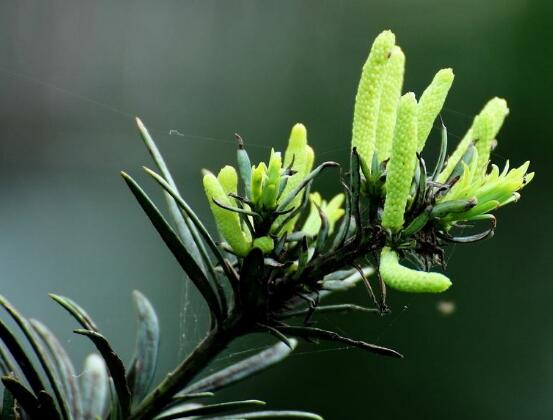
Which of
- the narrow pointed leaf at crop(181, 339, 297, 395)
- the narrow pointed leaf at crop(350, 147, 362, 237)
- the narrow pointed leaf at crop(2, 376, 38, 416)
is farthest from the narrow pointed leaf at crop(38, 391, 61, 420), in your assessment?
the narrow pointed leaf at crop(350, 147, 362, 237)

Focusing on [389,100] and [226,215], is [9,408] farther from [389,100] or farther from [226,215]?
[389,100]

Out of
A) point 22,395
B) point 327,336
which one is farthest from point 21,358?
point 327,336

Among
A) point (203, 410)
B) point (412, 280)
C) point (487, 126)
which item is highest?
point (487, 126)

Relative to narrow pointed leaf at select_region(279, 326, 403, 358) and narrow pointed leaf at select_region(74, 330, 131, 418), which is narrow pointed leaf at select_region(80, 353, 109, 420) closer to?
narrow pointed leaf at select_region(74, 330, 131, 418)

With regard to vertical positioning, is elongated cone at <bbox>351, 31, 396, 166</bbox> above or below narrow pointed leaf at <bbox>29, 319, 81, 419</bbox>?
above

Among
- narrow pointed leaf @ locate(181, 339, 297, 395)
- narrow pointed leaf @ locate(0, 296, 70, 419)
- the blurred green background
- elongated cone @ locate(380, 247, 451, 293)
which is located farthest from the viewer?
the blurred green background

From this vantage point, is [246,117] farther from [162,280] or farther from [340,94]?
[162,280]

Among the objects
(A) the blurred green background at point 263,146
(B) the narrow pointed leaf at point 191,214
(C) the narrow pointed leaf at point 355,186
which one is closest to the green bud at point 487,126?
(C) the narrow pointed leaf at point 355,186
